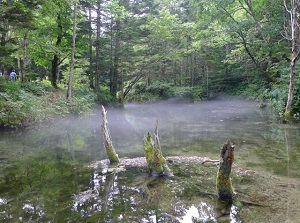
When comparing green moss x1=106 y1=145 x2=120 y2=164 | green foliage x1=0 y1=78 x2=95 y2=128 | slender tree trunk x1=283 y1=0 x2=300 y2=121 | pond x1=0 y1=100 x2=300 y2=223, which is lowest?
pond x1=0 y1=100 x2=300 y2=223

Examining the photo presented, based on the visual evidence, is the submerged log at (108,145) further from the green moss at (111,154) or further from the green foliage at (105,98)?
the green foliage at (105,98)

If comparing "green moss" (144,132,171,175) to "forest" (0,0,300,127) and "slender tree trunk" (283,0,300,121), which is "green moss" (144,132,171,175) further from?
"slender tree trunk" (283,0,300,121)

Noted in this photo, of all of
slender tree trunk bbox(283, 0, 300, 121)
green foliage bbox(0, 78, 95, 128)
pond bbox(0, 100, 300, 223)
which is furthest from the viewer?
slender tree trunk bbox(283, 0, 300, 121)

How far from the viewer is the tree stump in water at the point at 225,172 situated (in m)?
4.49

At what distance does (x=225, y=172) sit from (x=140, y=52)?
66.5ft

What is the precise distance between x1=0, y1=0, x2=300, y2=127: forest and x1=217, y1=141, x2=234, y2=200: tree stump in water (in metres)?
9.78

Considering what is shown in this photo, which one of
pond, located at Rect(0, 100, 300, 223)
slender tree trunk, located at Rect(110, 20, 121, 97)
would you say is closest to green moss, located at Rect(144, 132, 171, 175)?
pond, located at Rect(0, 100, 300, 223)

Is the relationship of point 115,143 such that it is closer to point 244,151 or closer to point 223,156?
point 244,151

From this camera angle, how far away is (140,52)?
77.5ft

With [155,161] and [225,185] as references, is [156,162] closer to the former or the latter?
[155,161]

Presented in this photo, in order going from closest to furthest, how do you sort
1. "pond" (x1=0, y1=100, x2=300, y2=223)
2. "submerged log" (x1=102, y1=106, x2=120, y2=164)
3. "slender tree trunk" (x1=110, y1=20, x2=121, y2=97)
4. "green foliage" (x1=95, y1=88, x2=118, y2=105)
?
"pond" (x1=0, y1=100, x2=300, y2=223)
"submerged log" (x1=102, y1=106, x2=120, y2=164)
"slender tree trunk" (x1=110, y1=20, x2=121, y2=97)
"green foliage" (x1=95, y1=88, x2=118, y2=105)

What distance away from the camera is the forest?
43.4 ft

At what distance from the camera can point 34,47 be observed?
64.5 feet

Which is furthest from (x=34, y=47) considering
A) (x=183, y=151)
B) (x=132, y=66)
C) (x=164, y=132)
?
(x=183, y=151)
